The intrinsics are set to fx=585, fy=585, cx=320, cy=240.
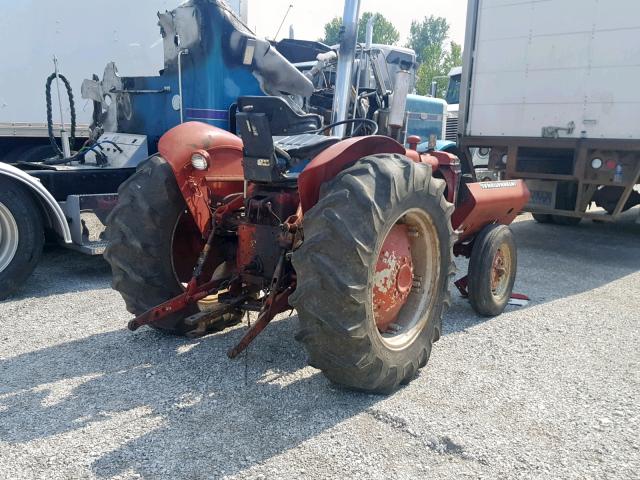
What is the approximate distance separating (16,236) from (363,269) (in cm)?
382

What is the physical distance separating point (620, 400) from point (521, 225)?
267 inches

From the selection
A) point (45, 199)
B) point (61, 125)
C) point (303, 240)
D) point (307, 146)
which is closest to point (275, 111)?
point (307, 146)

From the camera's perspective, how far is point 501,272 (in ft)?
16.7

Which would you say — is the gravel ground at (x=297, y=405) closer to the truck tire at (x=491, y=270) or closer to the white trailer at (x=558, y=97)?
the truck tire at (x=491, y=270)

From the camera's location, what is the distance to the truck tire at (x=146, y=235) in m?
3.77

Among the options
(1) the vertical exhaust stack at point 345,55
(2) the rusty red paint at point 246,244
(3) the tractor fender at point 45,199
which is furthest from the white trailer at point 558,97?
(3) the tractor fender at point 45,199

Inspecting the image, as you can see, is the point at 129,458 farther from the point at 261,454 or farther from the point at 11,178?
the point at 11,178

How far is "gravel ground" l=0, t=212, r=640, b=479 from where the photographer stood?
2.75m

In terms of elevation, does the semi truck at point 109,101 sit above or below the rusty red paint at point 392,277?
above

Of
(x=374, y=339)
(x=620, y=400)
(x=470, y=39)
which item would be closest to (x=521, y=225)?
(x=470, y=39)

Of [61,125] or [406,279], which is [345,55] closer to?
[406,279]

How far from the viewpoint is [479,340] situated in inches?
174

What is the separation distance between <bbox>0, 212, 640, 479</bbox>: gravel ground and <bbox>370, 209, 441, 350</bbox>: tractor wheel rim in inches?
14.4

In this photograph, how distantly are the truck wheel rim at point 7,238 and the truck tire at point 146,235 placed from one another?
196cm
